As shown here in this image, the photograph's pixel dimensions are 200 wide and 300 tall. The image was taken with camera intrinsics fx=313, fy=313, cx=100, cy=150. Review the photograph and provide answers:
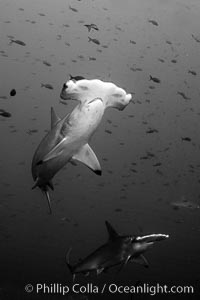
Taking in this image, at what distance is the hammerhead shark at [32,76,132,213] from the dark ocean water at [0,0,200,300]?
1292 centimetres

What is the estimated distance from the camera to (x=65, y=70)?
3062 centimetres

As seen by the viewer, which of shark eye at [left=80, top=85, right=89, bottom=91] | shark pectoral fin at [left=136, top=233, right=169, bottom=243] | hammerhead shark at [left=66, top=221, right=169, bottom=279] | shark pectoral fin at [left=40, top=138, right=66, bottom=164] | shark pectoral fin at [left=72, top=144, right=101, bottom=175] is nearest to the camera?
shark eye at [left=80, top=85, right=89, bottom=91]

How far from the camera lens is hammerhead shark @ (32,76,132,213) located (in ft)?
10.3

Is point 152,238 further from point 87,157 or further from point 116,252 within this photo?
point 87,157

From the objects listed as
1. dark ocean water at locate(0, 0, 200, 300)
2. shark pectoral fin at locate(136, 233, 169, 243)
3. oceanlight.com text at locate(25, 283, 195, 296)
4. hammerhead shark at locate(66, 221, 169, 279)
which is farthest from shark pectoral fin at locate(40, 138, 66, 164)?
dark ocean water at locate(0, 0, 200, 300)

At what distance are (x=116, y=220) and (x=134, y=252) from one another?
1477 inches

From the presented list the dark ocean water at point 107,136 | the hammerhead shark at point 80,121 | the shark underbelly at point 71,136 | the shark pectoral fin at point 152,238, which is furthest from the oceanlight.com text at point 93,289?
the hammerhead shark at point 80,121

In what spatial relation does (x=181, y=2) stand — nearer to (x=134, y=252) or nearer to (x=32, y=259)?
(x=134, y=252)

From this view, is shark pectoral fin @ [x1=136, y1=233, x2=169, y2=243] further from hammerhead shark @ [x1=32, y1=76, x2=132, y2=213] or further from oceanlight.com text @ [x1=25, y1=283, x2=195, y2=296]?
oceanlight.com text @ [x1=25, y1=283, x2=195, y2=296]

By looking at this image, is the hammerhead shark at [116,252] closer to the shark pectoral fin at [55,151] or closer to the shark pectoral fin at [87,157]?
the shark pectoral fin at [87,157]

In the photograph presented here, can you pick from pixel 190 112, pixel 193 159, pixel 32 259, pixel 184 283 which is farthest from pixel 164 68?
pixel 184 283

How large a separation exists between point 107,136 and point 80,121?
3519 cm

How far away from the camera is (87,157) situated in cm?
399

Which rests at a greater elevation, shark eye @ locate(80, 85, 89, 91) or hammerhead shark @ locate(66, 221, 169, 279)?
shark eye @ locate(80, 85, 89, 91)
